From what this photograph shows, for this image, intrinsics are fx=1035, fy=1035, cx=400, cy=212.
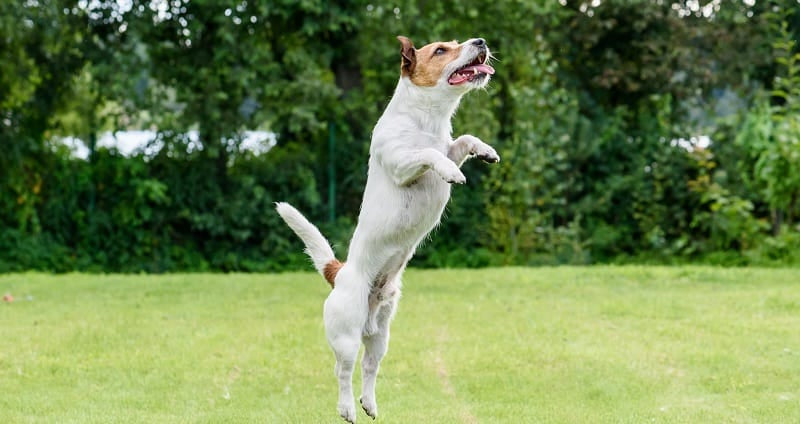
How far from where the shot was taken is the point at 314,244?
5031mm

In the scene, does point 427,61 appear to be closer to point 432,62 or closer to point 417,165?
point 432,62

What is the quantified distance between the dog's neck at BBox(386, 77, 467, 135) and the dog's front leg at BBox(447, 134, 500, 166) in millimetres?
104

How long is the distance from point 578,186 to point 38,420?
988 centimetres

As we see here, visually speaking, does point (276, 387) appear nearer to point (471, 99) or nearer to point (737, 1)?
point (471, 99)

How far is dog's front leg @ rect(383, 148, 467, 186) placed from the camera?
4.10m

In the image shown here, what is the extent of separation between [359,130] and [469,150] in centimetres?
1001

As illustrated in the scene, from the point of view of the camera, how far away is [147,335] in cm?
825

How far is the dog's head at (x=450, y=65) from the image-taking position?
14.4 ft

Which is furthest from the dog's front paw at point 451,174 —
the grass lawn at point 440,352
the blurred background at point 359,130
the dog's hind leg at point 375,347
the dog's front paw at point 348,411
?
the blurred background at point 359,130

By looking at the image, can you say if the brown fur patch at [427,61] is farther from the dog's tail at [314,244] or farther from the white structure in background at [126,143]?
the white structure in background at [126,143]

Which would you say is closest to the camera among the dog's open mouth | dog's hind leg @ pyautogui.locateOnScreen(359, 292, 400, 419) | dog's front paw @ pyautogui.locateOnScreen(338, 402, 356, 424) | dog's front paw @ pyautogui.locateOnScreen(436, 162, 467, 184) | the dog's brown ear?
dog's front paw @ pyautogui.locateOnScreen(436, 162, 467, 184)

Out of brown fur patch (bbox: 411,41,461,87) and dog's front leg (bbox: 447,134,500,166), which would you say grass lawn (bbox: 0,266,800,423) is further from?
brown fur patch (bbox: 411,41,461,87)

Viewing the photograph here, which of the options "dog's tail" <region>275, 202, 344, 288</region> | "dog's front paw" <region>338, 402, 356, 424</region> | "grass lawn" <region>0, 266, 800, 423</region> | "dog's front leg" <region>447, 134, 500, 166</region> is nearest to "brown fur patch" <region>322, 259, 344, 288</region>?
"dog's tail" <region>275, 202, 344, 288</region>

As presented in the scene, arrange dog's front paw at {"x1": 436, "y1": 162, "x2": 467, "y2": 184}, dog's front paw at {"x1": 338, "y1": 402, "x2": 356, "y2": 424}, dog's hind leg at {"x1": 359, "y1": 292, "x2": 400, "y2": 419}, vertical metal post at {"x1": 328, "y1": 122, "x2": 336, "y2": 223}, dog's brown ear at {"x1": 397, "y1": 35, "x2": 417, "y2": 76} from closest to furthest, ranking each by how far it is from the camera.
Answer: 1. dog's front paw at {"x1": 436, "y1": 162, "x2": 467, "y2": 184}
2. dog's brown ear at {"x1": 397, "y1": 35, "x2": 417, "y2": 76}
3. dog's front paw at {"x1": 338, "y1": 402, "x2": 356, "y2": 424}
4. dog's hind leg at {"x1": 359, "y1": 292, "x2": 400, "y2": 419}
5. vertical metal post at {"x1": 328, "y1": 122, "x2": 336, "y2": 223}
